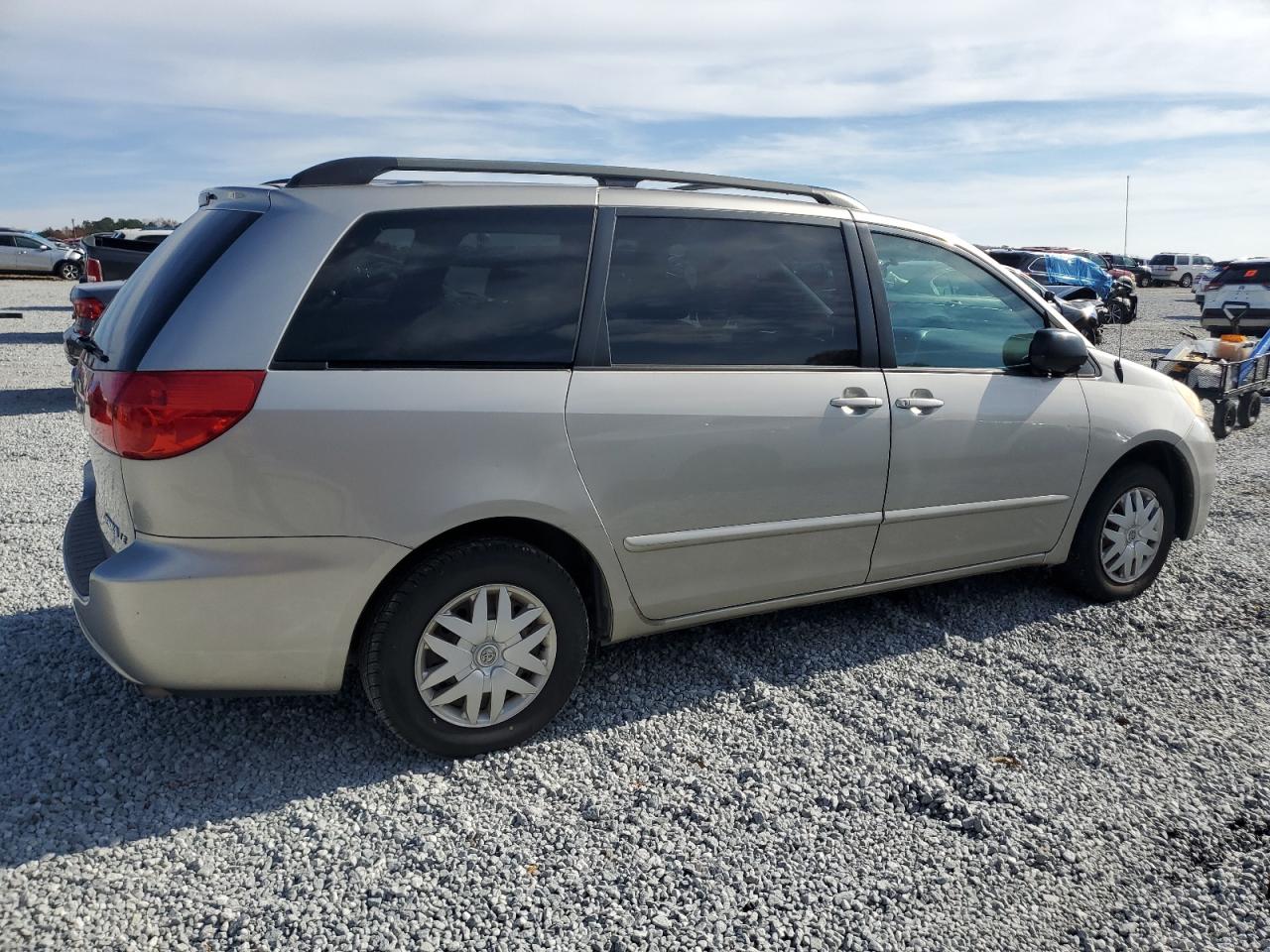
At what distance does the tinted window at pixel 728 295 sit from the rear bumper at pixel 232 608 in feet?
3.78

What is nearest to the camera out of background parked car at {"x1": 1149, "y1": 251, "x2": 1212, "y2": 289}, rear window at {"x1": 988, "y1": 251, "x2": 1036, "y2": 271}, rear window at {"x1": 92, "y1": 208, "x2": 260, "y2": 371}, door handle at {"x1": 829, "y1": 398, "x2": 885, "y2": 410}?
rear window at {"x1": 92, "y1": 208, "x2": 260, "y2": 371}

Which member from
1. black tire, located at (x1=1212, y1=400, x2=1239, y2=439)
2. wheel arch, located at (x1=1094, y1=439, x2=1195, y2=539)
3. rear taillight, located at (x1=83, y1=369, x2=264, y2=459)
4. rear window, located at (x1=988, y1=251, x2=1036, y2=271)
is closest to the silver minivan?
rear taillight, located at (x1=83, y1=369, x2=264, y2=459)

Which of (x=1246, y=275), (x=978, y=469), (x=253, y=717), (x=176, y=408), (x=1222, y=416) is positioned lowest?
(x=253, y=717)

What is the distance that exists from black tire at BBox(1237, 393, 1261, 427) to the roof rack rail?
825 cm

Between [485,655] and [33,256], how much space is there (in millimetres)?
36356

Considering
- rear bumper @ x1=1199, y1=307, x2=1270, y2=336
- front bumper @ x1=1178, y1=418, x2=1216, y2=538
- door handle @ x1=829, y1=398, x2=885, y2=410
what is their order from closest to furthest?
1. door handle @ x1=829, y1=398, x2=885, y2=410
2. front bumper @ x1=1178, y1=418, x2=1216, y2=538
3. rear bumper @ x1=1199, y1=307, x2=1270, y2=336

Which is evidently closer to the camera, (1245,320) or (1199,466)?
(1199,466)

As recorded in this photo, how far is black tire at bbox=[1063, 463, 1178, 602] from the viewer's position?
4.77 m

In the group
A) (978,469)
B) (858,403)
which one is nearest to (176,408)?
(858,403)

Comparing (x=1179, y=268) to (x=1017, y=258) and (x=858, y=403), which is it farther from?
(x=858, y=403)

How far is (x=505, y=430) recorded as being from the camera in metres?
3.21

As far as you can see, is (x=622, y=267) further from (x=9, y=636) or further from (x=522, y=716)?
(x=9, y=636)

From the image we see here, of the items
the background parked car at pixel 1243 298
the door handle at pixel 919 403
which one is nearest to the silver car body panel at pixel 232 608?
the door handle at pixel 919 403

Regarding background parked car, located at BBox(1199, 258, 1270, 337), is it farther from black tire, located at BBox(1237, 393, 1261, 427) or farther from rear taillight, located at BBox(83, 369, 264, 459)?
rear taillight, located at BBox(83, 369, 264, 459)
